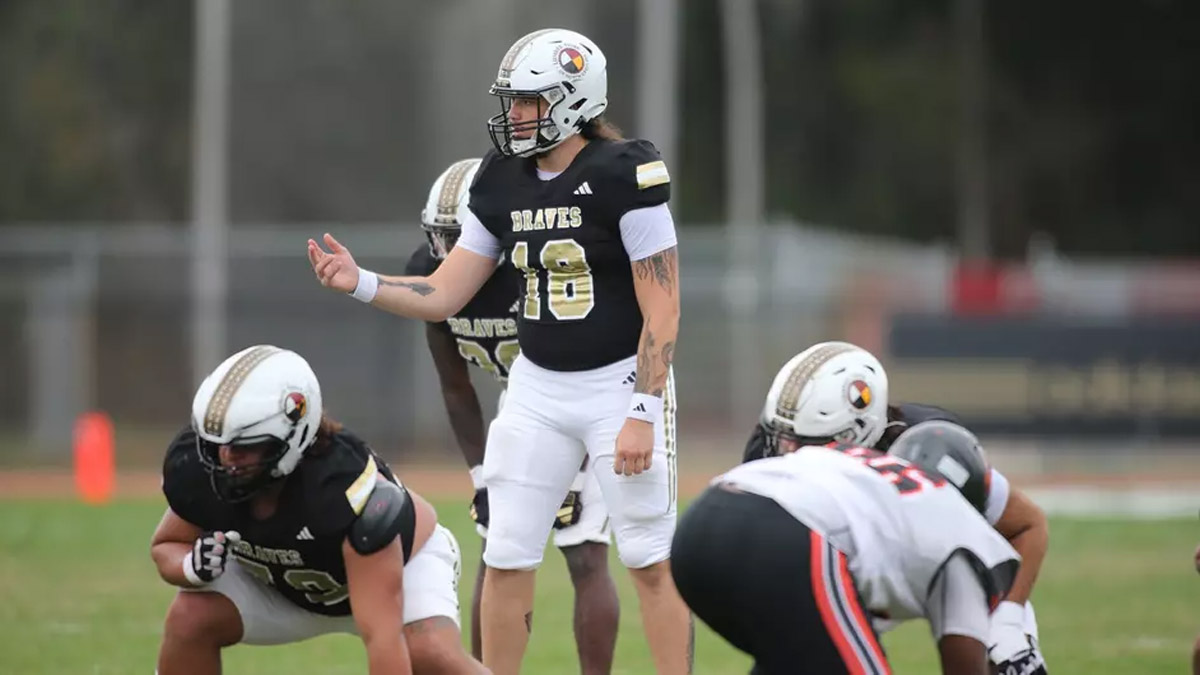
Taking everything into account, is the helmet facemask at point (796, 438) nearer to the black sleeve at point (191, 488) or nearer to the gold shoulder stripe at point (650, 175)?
the gold shoulder stripe at point (650, 175)

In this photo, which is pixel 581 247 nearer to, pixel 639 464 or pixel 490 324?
pixel 639 464

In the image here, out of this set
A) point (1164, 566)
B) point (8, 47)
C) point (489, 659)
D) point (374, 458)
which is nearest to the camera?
point (374, 458)

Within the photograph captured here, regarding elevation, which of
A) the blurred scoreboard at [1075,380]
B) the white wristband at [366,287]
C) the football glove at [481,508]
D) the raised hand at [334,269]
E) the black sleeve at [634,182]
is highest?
the black sleeve at [634,182]

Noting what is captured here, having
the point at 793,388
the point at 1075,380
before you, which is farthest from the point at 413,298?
the point at 1075,380

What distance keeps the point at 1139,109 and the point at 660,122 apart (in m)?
21.6

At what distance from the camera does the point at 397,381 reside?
17203mm

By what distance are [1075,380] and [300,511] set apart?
12115 millimetres

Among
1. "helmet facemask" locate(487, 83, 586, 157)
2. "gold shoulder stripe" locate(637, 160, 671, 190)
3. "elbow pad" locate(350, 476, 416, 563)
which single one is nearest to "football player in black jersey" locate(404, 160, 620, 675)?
"helmet facemask" locate(487, 83, 586, 157)

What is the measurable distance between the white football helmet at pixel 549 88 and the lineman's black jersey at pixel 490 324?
2.09 ft

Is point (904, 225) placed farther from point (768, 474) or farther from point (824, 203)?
point (768, 474)

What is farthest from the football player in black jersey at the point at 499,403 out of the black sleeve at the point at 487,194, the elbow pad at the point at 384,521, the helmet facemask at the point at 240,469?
the helmet facemask at the point at 240,469

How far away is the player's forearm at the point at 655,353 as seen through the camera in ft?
17.4

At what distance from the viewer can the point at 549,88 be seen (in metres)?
5.41

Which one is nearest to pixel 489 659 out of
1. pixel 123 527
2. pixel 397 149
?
pixel 123 527
